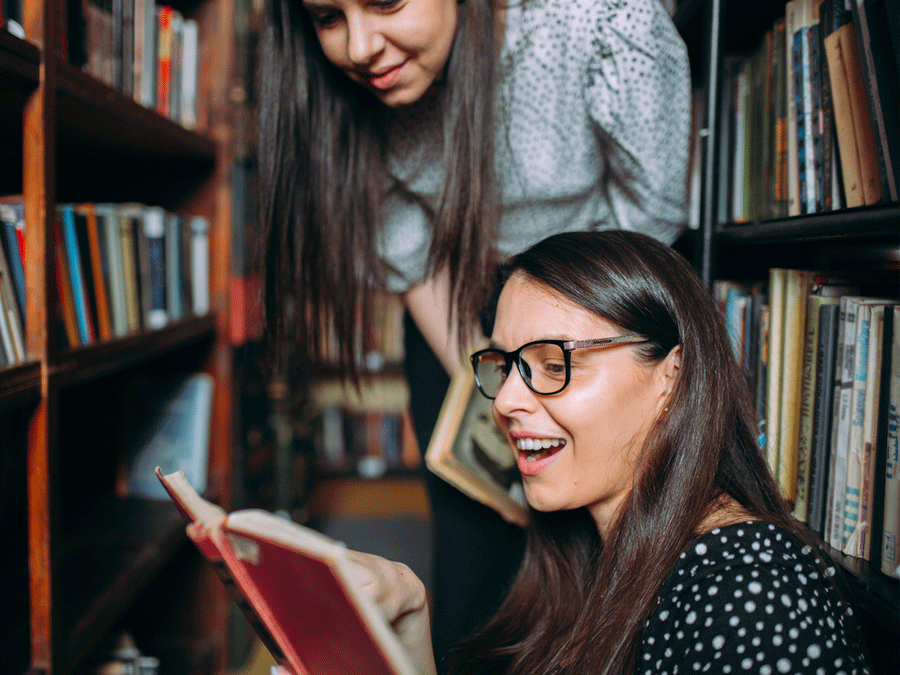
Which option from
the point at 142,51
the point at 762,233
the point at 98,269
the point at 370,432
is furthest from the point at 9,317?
the point at 370,432

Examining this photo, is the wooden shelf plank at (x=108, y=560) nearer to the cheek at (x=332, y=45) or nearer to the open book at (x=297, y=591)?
the open book at (x=297, y=591)

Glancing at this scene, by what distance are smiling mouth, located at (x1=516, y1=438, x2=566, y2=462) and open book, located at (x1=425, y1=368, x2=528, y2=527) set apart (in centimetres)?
22

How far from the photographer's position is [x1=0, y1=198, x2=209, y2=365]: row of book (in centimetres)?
91

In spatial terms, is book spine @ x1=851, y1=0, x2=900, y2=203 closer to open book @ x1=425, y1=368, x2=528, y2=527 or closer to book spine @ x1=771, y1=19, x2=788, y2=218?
book spine @ x1=771, y1=19, x2=788, y2=218

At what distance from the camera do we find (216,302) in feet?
5.95

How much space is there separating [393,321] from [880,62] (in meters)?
2.36

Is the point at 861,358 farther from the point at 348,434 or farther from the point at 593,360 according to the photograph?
the point at 348,434

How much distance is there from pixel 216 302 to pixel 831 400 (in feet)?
5.09

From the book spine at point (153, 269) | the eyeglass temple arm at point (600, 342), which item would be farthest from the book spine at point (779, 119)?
the book spine at point (153, 269)

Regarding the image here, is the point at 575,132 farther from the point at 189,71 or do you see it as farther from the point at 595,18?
the point at 189,71

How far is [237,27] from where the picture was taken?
1812 millimetres

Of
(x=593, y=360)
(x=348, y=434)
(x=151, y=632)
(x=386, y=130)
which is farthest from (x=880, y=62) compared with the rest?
(x=348, y=434)

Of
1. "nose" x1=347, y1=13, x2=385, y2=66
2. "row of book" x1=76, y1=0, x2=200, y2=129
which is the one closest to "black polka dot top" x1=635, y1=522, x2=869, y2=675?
"nose" x1=347, y1=13, x2=385, y2=66

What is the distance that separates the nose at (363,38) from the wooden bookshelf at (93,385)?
437 millimetres
